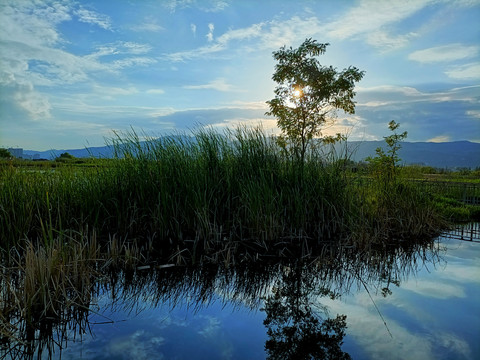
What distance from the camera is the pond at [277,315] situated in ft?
11.3

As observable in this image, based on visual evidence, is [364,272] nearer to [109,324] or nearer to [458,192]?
[109,324]

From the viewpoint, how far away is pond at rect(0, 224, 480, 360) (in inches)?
135

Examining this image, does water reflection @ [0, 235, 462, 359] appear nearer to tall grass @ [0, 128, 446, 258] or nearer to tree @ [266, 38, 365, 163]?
tall grass @ [0, 128, 446, 258]

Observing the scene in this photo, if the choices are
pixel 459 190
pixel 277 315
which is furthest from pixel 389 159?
pixel 277 315

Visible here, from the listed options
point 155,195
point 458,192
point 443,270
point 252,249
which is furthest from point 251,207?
point 458,192

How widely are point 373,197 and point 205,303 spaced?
5.54m

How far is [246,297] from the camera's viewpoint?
4.68 m

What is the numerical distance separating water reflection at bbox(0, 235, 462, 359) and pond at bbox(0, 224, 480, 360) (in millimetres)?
14

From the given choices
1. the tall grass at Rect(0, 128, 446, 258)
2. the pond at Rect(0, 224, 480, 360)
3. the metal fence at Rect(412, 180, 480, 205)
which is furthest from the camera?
the metal fence at Rect(412, 180, 480, 205)

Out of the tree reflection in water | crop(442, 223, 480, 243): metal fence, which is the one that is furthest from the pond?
crop(442, 223, 480, 243): metal fence

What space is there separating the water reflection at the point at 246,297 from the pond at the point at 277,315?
1 centimetres

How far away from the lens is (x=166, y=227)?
250 inches

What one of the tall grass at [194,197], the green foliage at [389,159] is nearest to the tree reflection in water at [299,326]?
the tall grass at [194,197]

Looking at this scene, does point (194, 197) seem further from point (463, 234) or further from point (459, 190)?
point (459, 190)
